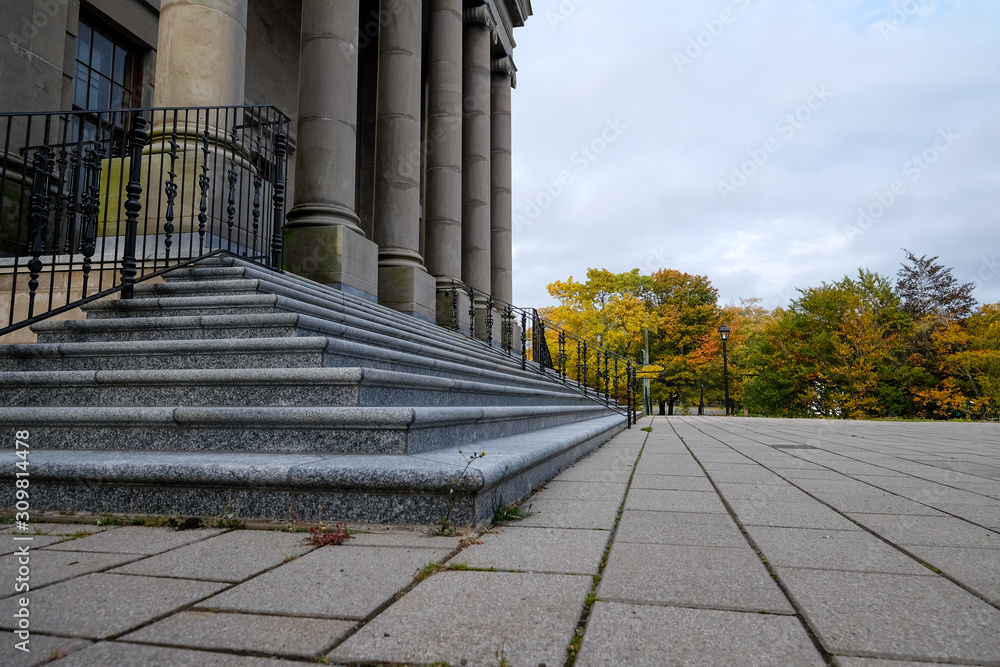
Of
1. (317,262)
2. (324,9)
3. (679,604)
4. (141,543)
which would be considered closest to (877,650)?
(679,604)

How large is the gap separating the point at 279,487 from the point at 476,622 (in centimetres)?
139

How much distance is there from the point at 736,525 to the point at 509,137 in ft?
58.5

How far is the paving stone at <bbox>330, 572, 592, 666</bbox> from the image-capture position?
54.9 inches

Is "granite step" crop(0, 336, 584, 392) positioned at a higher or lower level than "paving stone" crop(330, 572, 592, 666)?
higher

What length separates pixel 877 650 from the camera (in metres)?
1.45

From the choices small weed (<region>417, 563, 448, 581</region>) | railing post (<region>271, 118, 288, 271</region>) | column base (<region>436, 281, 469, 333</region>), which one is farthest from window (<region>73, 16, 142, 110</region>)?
small weed (<region>417, 563, 448, 581</region>)

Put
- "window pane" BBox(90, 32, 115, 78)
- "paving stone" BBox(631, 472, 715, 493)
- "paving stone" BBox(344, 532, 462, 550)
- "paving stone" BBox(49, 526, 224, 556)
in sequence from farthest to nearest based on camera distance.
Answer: "window pane" BBox(90, 32, 115, 78) < "paving stone" BBox(631, 472, 715, 493) < "paving stone" BBox(344, 532, 462, 550) < "paving stone" BBox(49, 526, 224, 556)

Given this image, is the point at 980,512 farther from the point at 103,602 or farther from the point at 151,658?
the point at 103,602

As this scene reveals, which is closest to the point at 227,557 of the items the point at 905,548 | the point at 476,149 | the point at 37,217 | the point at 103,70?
the point at 905,548

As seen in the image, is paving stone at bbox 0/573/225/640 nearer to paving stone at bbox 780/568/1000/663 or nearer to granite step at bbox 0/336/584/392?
paving stone at bbox 780/568/1000/663

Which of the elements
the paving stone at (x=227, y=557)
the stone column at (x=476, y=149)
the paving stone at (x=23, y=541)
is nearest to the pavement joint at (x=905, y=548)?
the paving stone at (x=227, y=557)

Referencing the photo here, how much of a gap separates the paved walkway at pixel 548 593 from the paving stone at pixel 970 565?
1 centimetres

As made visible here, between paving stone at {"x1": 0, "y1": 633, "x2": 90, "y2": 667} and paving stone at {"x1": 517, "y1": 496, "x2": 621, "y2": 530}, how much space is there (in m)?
1.77

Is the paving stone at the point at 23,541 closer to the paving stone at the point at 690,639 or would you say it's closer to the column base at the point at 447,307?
the paving stone at the point at 690,639
